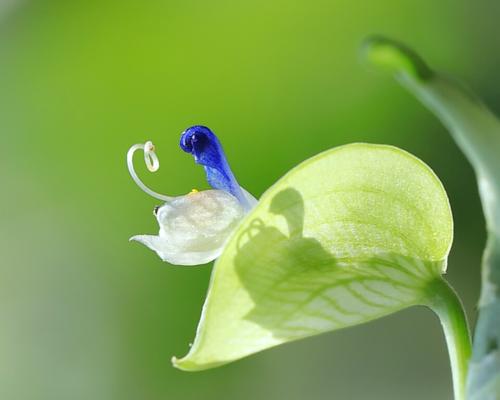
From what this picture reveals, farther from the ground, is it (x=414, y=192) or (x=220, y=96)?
(x=220, y=96)

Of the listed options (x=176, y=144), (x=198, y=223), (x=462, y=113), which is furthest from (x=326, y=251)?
(x=176, y=144)

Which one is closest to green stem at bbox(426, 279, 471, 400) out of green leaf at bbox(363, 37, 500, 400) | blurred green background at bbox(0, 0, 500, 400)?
green leaf at bbox(363, 37, 500, 400)

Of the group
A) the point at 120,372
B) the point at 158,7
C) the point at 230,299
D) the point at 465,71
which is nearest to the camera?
the point at 230,299

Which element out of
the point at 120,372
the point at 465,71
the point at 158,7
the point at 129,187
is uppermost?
the point at 158,7

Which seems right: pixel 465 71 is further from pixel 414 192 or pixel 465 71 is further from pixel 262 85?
pixel 414 192

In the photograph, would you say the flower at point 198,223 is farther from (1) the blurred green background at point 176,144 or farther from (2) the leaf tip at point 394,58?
(1) the blurred green background at point 176,144

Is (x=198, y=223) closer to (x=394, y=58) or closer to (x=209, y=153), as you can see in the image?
(x=209, y=153)

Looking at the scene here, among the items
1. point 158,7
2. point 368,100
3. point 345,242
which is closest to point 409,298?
point 345,242
